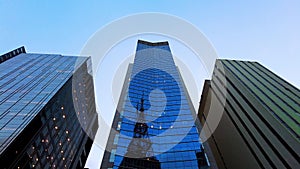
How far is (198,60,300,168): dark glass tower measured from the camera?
3662cm

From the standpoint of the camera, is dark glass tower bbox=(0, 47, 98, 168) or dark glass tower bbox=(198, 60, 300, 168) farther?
dark glass tower bbox=(0, 47, 98, 168)

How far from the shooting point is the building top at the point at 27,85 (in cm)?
4403

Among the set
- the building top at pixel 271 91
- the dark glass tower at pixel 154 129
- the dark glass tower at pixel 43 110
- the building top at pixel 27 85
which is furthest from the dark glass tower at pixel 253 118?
the building top at pixel 27 85

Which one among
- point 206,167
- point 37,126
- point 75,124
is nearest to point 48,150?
point 37,126

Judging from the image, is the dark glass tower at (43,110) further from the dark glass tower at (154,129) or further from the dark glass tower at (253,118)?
the dark glass tower at (253,118)

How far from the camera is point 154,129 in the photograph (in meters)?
52.4

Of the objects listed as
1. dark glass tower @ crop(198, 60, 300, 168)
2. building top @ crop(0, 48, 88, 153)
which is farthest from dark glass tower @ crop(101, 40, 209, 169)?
building top @ crop(0, 48, 88, 153)

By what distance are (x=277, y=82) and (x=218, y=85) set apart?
1607 cm

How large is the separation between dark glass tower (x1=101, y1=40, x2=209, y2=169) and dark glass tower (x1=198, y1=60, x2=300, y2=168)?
9.09 meters

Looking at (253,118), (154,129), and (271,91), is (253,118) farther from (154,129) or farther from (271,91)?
(154,129)

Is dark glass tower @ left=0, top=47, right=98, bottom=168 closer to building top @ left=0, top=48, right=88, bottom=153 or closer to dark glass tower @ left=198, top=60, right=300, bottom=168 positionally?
building top @ left=0, top=48, right=88, bottom=153

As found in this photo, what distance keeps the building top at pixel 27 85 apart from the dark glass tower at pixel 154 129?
16.9 metres

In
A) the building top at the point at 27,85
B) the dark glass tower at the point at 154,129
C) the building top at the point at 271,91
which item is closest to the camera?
the building top at the point at 271,91

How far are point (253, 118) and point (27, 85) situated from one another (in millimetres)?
53737
